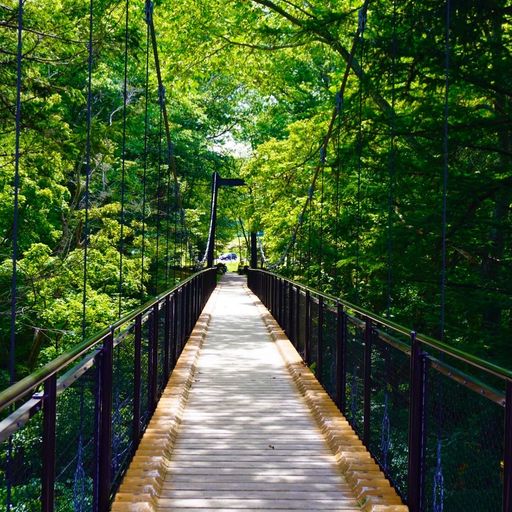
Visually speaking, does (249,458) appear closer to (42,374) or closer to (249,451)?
(249,451)

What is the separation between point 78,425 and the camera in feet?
9.07

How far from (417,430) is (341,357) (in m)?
2.13

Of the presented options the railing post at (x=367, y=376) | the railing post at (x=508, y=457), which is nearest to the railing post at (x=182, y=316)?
the railing post at (x=367, y=376)

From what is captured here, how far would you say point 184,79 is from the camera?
1352 centimetres

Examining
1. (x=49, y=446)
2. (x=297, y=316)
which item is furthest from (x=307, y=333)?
(x=49, y=446)

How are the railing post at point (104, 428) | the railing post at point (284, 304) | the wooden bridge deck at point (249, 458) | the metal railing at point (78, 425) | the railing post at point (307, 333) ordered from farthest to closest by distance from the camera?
1. the railing post at point (284, 304)
2. the railing post at point (307, 333)
3. the wooden bridge deck at point (249, 458)
4. the railing post at point (104, 428)
5. the metal railing at point (78, 425)

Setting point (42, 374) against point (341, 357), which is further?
point (341, 357)

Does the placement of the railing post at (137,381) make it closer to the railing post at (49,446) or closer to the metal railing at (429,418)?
the metal railing at (429,418)

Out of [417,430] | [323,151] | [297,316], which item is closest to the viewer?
[417,430]

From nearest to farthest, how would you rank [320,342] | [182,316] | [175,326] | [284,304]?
[320,342] < [175,326] < [182,316] < [284,304]

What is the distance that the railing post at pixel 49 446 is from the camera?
7.20 feet

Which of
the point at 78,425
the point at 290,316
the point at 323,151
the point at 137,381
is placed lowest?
the point at 290,316

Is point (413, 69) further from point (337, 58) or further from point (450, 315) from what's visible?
point (337, 58)

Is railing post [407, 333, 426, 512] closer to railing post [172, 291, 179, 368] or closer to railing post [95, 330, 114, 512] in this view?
railing post [95, 330, 114, 512]
